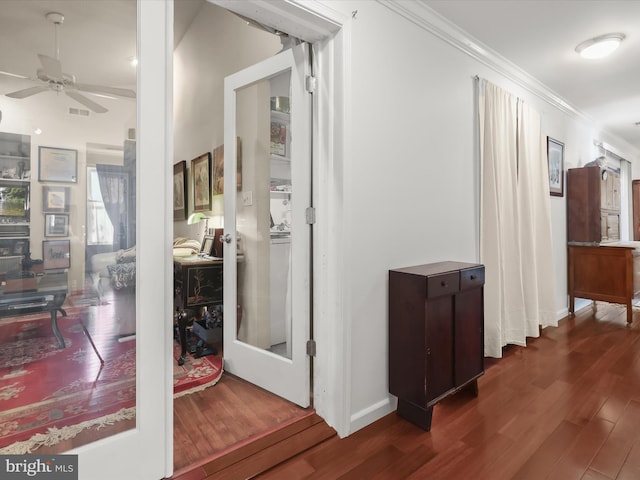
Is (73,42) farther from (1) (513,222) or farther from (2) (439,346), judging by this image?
(1) (513,222)

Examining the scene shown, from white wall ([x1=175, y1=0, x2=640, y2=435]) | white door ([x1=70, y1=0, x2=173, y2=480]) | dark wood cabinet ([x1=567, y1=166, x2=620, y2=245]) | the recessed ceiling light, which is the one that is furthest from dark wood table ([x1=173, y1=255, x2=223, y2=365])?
dark wood cabinet ([x1=567, y1=166, x2=620, y2=245])

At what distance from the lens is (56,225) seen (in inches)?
53.9

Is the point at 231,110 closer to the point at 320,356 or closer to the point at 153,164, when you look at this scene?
the point at 153,164

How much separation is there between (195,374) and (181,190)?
8.58 feet

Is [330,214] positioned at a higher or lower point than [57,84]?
lower

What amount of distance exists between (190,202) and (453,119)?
10.1 ft

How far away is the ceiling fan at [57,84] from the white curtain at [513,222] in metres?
2.65

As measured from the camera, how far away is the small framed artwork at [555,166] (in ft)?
13.2

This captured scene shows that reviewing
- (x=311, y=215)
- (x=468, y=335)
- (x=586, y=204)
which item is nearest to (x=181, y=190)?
(x=311, y=215)

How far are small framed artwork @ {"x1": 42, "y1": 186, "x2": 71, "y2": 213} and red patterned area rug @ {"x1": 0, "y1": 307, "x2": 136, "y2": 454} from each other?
391 millimetres

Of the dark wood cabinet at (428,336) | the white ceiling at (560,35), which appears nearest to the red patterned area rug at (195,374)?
the dark wood cabinet at (428,336)

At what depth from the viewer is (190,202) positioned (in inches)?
172

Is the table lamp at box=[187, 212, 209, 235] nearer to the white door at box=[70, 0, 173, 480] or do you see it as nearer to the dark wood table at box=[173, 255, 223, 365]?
the dark wood table at box=[173, 255, 223, 365]

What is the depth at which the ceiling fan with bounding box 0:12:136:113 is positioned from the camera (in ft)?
4.24
